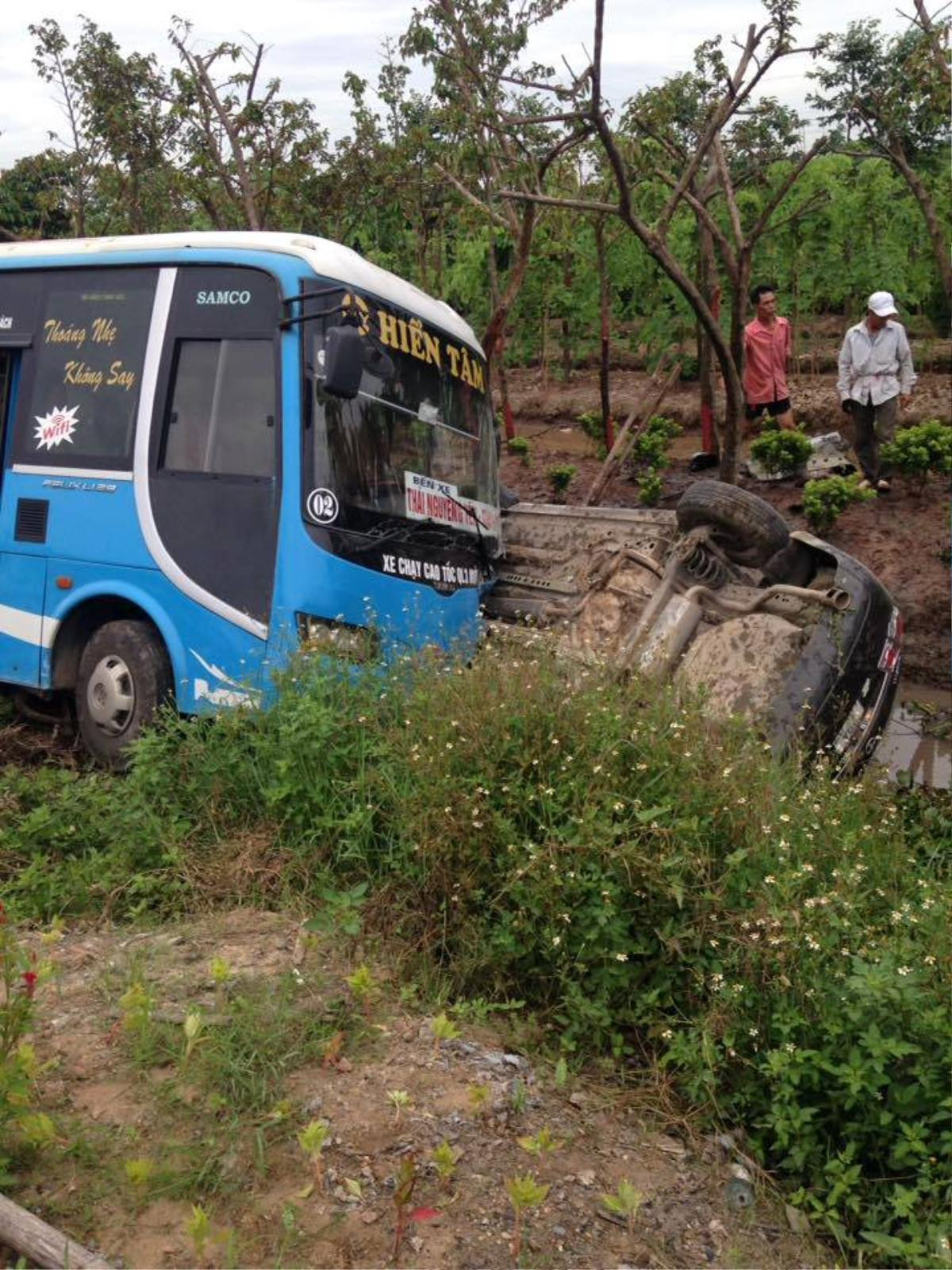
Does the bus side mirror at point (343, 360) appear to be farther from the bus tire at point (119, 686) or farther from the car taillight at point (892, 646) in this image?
the car taillight at point (892, 646)

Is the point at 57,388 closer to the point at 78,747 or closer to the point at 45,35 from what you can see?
the point at 78,747

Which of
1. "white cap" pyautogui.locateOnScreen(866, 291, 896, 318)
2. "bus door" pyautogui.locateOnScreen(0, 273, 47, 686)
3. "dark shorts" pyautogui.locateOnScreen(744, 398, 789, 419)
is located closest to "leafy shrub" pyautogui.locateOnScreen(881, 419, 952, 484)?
"white cap" pyautogui.locateOnScreen(866, 291, 896, 318)

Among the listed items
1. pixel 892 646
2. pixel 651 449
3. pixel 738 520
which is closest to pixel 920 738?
pixel 892 646

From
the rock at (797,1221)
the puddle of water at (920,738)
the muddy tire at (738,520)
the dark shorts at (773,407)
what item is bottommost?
the rock at (797,1221)

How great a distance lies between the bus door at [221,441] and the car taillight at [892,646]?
9.79 ft

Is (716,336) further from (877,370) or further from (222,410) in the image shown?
(222,410)

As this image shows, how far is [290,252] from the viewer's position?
616 centimetres

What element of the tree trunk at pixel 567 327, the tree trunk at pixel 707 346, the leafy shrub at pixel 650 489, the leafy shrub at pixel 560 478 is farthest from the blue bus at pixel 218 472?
the tree trunk at pixel 567 327

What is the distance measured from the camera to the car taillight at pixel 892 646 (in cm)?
617

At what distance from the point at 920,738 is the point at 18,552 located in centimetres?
550

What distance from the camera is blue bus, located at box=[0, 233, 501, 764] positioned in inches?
235

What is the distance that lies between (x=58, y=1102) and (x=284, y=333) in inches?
→ 149

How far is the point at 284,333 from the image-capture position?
6027 millimetres

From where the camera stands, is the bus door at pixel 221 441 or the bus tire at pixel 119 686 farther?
the bus tire at pixel 119 686
